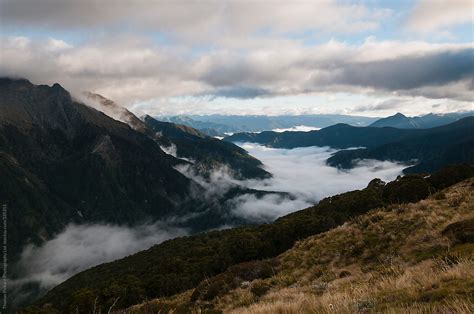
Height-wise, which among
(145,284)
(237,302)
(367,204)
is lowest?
(145,284)

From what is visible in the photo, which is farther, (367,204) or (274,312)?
(367,204)

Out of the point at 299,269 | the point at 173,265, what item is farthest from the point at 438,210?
the point at 173,265

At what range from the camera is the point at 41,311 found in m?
46.5

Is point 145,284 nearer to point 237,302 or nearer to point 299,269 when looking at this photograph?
point 299,269

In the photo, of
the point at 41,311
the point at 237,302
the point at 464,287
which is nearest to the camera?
the point at 464,287

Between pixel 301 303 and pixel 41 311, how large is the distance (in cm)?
4660

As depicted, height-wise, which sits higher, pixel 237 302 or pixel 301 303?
pixel 301 303

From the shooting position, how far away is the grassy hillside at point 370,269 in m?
9.71

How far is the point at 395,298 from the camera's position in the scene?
923cm

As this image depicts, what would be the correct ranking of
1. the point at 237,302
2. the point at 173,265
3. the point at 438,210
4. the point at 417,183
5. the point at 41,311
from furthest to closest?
1. the point at 173,265
2. the point at 417,183
3. the point at 41,311
4. the point at 438,210
5. the point at 237,302

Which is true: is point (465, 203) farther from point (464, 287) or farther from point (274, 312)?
point (274, 312)

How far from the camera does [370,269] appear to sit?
20688 mm

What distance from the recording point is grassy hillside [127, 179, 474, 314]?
31.9 feet

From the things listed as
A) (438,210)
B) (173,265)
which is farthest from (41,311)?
(438,210)
